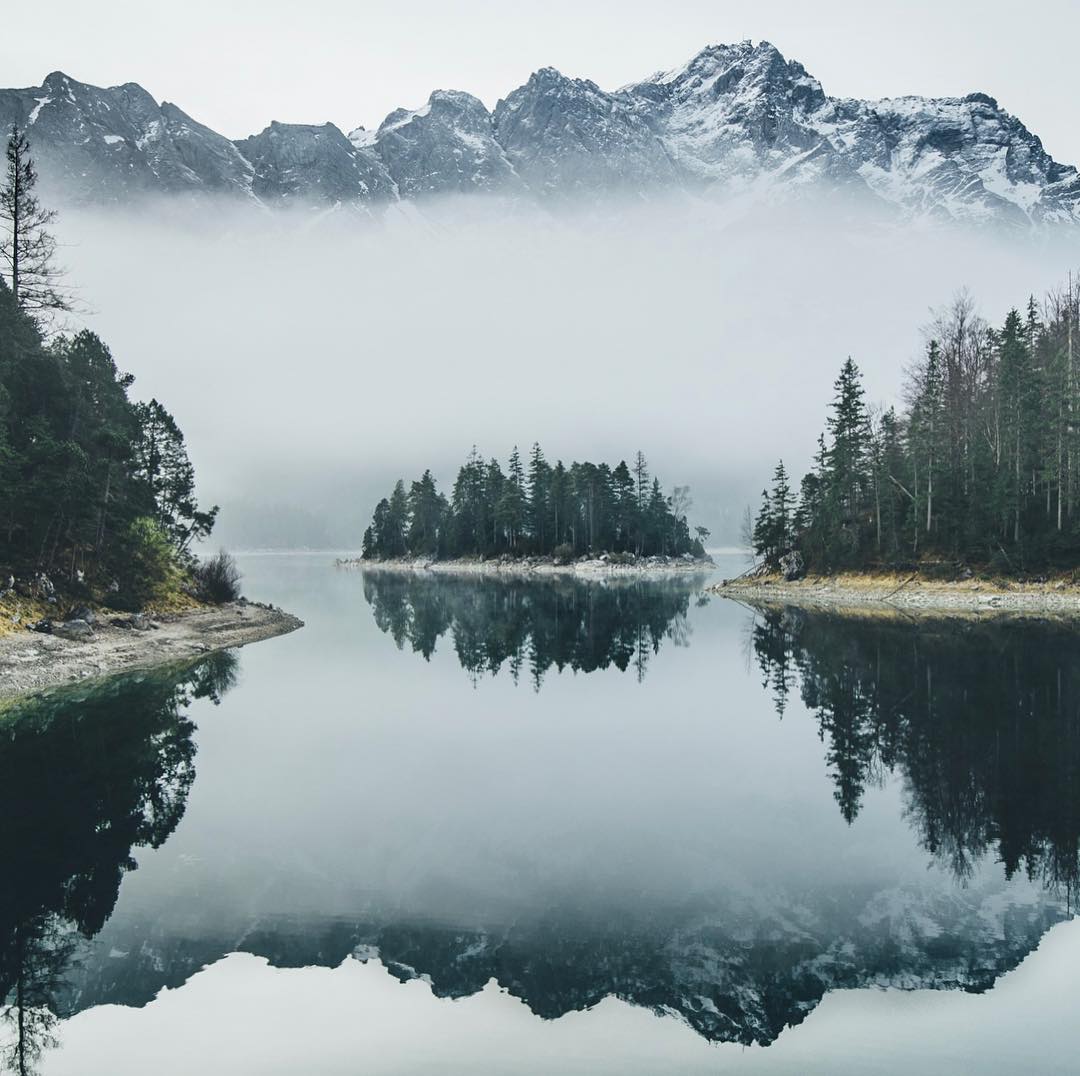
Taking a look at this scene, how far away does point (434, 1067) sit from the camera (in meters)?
7.79

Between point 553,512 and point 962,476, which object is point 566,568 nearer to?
point 553,512

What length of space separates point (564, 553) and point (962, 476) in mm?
89593

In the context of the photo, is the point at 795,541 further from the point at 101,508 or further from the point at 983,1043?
the point at 983,1043

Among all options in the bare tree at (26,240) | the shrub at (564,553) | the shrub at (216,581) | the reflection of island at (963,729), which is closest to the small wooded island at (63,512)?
the bare tree at (26,240)

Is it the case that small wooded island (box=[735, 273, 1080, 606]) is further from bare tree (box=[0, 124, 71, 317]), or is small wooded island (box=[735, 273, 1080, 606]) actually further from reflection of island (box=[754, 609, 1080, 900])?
bare tree (box=[0, 124, 71, 317])

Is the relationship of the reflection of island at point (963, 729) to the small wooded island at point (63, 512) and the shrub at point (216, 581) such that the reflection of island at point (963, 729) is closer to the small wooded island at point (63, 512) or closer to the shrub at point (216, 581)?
the small wooded island at point (63, 512)

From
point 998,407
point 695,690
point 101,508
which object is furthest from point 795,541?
point 101,508

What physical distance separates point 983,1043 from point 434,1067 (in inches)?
252

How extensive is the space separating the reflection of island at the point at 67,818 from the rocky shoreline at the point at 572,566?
388 ft

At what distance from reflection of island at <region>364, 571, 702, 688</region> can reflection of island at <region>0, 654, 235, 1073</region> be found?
16987mm

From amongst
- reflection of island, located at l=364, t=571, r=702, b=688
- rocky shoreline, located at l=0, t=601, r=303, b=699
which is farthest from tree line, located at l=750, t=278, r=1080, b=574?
rocky shoreline, located at l=0, t=601, r=303, b=699

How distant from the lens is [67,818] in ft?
49.0

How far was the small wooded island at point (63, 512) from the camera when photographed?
119 feet

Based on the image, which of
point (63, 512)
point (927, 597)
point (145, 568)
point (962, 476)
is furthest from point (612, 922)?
point (962, 476)
